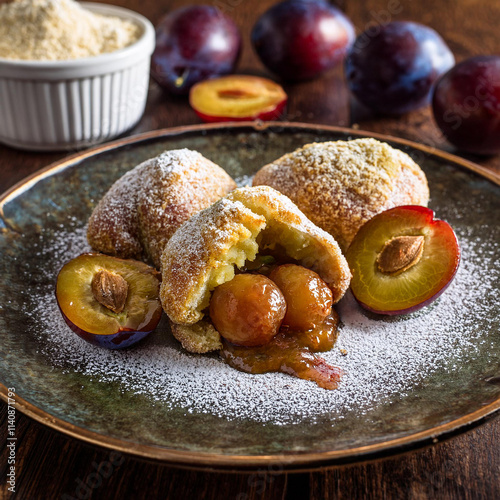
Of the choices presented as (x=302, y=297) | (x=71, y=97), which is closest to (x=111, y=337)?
(x=302, y=297)

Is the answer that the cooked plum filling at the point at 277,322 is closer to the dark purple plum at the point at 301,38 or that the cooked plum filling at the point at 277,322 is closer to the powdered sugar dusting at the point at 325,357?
the powdered sugar dusting at the point at 325,357

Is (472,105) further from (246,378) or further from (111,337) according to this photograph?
(111,337)

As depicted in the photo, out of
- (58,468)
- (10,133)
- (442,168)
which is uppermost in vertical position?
(442,168)

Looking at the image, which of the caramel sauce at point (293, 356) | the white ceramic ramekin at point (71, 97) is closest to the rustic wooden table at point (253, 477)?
the caramel sauce at point (293, 356)

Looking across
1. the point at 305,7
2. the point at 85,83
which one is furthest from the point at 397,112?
the point at 85,83

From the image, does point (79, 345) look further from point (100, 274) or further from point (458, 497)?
point (458, 497)

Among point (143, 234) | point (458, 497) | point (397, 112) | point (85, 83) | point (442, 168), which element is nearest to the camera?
point (458, 497)
